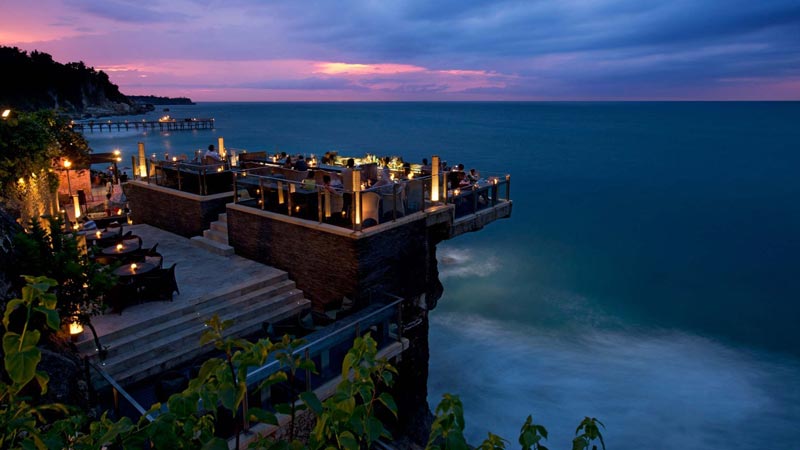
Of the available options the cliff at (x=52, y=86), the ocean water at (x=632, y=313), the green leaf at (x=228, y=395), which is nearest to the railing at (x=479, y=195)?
the ocean water at (x=632, y=313)

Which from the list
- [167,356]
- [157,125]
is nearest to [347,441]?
[167,356]

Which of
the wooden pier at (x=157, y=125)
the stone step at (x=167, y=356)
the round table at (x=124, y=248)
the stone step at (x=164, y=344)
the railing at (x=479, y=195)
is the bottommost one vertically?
the stone step at (x=167, y=356)

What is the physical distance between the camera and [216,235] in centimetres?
1423

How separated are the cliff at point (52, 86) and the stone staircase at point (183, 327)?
81869mm

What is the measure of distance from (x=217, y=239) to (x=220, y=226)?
0.41 meters

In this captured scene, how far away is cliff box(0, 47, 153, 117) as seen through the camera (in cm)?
10025

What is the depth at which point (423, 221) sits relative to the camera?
12.1 meters

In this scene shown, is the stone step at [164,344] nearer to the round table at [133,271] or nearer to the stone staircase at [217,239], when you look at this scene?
the round table at [133,271]

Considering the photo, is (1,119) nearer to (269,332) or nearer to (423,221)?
(269,332)

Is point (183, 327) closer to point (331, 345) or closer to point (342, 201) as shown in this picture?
point (331, 345)

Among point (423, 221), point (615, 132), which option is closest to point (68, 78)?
point (615, 132)

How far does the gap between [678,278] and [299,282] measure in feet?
77.6

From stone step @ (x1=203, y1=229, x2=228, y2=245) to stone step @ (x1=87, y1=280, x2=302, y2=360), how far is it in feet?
10.4

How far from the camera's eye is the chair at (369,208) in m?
10.8
